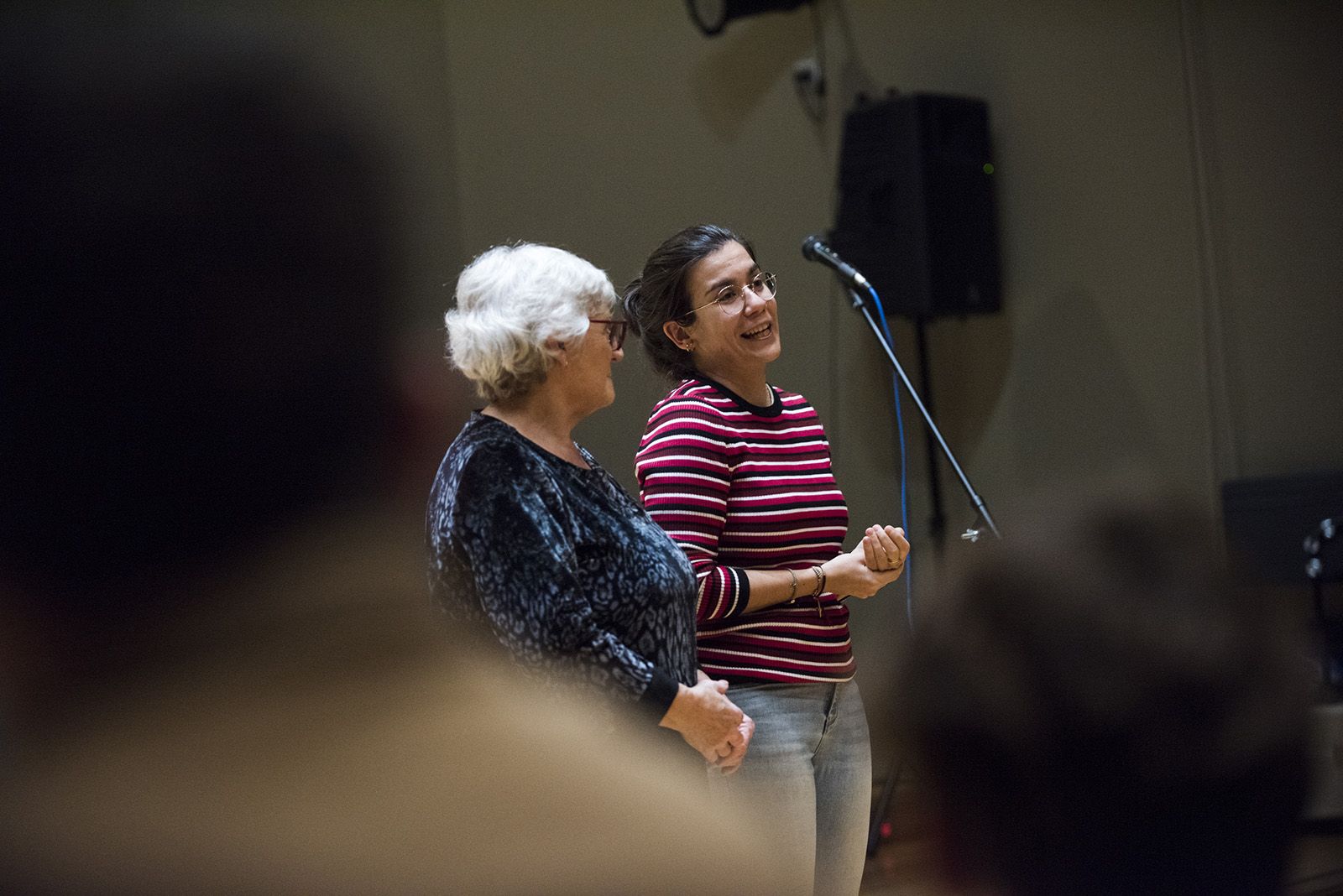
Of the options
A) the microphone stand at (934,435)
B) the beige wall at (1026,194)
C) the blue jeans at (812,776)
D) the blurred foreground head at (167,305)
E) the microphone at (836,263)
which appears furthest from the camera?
the beige wall at (1026,194)

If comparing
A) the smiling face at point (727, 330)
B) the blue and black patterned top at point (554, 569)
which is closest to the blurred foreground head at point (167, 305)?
the blue and black patterned top at point (554, 569)

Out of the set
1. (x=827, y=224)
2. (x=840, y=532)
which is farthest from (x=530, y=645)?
(x=827, y=224)

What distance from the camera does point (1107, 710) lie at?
37cm

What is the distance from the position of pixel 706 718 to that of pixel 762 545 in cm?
27

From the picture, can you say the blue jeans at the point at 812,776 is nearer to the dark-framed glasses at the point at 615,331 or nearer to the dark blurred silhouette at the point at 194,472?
the dark-framed glasses at the point at 615,331

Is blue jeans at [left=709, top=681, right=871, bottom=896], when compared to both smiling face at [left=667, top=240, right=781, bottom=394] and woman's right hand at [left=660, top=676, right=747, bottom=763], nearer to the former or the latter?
woman's right hand at [left=660, top=676, right=747, bottom=763]

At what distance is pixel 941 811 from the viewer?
1.30 ft

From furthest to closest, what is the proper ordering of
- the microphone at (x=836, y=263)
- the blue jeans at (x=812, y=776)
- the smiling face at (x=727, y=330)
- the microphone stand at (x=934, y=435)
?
the microphone at (x=836, y=263) → the microphone stand at (x=934, y=435) → the smiling face at (x=727, y=330) → the blue jeans at (x=812, y=776)

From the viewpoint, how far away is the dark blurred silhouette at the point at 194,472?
269 millimetres

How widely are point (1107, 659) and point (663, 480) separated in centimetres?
102

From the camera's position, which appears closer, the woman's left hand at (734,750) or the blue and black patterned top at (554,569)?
the blue and black patterned top at (554,569)

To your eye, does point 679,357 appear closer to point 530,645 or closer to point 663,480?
point 663,480

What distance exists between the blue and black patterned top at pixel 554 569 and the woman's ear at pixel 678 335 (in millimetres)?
311

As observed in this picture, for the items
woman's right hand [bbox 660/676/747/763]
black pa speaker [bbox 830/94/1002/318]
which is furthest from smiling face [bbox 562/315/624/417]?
black pa speaker [bbox 830/94/1002/318]
